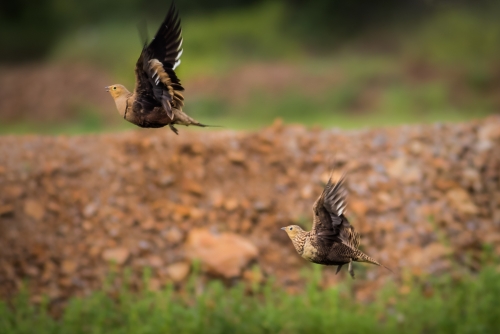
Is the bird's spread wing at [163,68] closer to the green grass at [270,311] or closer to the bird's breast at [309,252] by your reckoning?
the bird's breast at [309,252]

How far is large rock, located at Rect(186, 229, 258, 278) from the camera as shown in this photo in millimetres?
6270

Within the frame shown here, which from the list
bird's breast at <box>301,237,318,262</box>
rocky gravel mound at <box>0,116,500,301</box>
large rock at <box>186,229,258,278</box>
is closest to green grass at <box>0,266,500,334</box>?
large rock at <box>186,229,258,278</box>

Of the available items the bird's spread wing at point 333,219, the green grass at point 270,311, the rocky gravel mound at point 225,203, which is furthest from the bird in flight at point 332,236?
the rocky gravel mound at point 225,203

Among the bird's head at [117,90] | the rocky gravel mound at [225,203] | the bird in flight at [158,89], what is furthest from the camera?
the rocky gravel mound at [225,203]

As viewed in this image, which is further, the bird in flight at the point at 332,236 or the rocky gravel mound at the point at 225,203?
the rocky gravel mound at the point at 225,203

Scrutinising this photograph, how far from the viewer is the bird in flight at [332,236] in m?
1.26

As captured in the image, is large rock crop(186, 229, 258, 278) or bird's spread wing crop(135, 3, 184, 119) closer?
bird's spread wing crop(135, 3, 184, 119)

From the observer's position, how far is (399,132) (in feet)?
26.8

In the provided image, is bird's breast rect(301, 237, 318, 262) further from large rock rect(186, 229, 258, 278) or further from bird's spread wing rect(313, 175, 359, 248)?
large rock rect(186, 229, 258, 278)

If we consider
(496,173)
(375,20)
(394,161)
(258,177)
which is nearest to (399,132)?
(394,161)

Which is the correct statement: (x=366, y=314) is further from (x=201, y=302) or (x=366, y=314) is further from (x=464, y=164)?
(x=464, y=164)

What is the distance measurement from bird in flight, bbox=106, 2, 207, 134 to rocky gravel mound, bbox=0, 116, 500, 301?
475 cm

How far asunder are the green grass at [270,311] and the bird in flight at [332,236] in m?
4.02

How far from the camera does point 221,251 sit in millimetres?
6402
